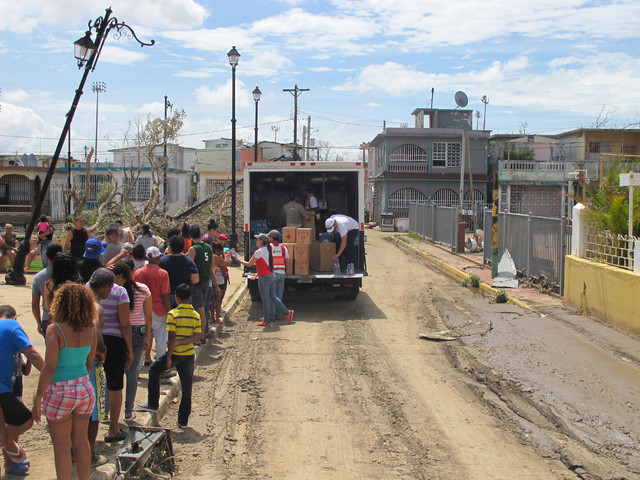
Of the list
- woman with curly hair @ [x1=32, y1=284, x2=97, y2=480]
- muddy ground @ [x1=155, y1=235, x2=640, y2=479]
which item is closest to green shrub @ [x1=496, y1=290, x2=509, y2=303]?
muddy ground @ [x1=155, y1=235, x2=640, y2=479]

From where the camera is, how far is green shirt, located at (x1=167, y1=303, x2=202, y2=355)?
5.91 m

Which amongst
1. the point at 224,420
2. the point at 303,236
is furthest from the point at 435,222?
the point at 224,420

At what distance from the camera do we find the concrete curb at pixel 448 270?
1273 centimetres

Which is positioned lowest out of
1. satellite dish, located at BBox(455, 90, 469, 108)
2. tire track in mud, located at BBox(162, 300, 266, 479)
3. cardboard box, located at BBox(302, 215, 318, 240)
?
tire track in mud, located at BBox(162, 300, 266, 479)

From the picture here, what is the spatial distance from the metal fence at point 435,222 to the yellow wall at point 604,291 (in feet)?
40.7

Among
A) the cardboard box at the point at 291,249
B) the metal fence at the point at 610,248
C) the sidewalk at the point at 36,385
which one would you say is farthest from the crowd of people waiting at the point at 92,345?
the metal fence at the point at 610,248

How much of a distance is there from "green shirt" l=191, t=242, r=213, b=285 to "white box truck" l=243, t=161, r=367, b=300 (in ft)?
11.3

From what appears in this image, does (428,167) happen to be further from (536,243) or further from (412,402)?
(412,402)

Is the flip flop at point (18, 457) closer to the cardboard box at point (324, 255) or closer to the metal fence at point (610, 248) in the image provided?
the cardboard box at point (324, 255)

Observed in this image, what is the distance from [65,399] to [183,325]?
1837 mm

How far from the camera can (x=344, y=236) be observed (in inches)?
488

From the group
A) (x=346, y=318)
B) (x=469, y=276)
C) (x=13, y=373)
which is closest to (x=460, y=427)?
(x=13, y=373)

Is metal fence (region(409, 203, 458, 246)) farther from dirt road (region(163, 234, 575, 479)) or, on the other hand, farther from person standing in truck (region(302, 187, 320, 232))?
dirt road (region(163, 234, 575, 479))

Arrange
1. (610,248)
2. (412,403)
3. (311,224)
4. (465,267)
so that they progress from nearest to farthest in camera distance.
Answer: (412,403), (610,248), (311,224), (465,267)
